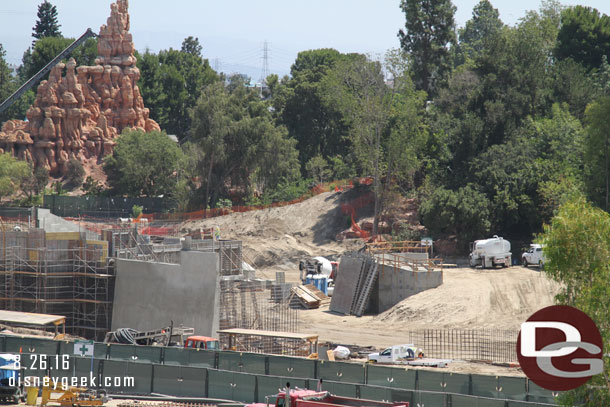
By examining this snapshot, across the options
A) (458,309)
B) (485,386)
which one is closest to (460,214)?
(458,309)

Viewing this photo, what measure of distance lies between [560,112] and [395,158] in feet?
47.5

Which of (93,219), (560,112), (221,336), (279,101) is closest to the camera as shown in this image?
(221,336)

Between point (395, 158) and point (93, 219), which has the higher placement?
point (395, 158)

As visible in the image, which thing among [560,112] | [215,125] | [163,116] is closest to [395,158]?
[560,112]

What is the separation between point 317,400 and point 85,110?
84.4 metres

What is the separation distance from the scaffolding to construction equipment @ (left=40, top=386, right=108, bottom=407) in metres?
17.7

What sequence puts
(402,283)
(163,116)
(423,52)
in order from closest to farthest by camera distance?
(402,283), (423,52), (163,116)

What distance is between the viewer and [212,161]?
303 feet

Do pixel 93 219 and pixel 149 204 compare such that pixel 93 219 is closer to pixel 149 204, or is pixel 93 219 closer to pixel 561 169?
pixel 149 204

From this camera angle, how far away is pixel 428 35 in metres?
97.1

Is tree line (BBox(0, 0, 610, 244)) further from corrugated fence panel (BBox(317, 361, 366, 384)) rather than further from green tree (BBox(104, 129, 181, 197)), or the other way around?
corrugated fence panel (BBox(317, 361, 366, 384))

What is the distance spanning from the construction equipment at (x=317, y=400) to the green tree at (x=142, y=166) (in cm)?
7400

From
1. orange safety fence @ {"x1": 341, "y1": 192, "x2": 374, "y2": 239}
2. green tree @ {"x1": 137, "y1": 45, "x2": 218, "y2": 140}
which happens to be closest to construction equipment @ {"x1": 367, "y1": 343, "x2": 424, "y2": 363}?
orange safety fence @ {"x1": 341, "y1": 192, "x2": 374, "y2": 239}

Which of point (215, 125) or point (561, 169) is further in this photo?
point (215, 125)
